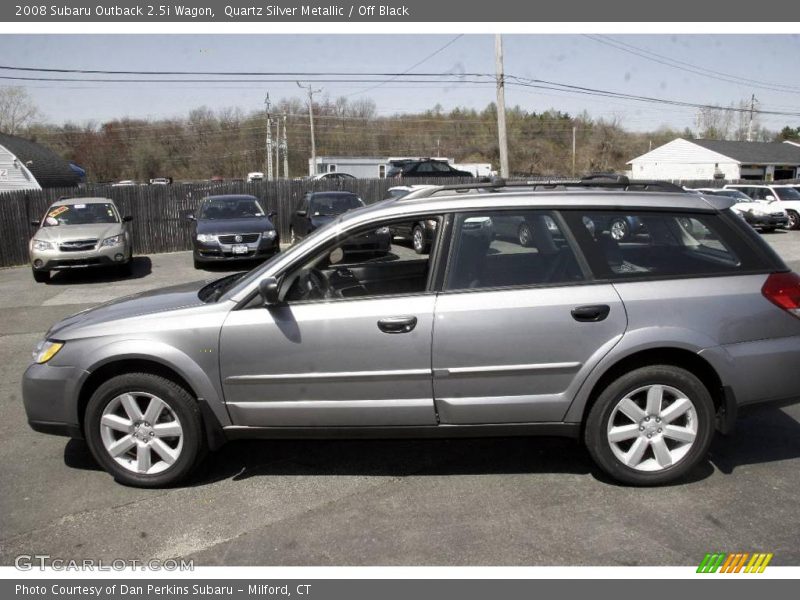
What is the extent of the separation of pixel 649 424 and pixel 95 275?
1315cm

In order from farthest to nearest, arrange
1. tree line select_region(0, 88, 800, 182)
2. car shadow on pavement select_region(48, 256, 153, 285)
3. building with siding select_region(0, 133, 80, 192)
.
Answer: tree line select_region(0, 88, 800, 182), building with siding select_region(0, 133, 80, 192), car shadow on pavement select_region(48, 256, 153, 285)

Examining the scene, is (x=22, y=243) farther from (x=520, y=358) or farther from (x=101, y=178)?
(x=101, y=178)

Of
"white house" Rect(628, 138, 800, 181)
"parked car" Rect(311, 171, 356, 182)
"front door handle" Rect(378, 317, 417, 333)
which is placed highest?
"white house" Rect(628, 138, 800, 181)

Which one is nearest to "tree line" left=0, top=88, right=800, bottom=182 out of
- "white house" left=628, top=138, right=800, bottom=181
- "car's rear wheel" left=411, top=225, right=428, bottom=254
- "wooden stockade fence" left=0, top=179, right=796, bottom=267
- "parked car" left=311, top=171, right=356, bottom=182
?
"white house" left=628, top=138, right=800, bottom=181

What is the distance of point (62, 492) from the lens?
13.0ft

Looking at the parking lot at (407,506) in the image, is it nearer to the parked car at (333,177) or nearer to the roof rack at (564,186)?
the roof rack at (564,186)

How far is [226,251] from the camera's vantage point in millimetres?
13469

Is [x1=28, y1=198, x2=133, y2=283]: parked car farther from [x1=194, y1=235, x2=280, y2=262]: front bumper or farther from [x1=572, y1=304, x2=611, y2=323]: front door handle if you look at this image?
[x1=572, y1=304, x2=611, y2=323]: front door handle

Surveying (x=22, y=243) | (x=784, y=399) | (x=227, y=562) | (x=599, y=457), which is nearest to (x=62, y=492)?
(x=227, y=562)

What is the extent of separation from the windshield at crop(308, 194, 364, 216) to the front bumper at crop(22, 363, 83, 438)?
11.9 m

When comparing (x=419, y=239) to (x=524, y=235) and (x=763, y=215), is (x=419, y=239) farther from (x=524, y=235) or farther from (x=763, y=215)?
(x=763, y=215)

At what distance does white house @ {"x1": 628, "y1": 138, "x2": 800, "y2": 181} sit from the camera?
4950 centimetres

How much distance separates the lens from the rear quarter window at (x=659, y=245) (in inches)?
151

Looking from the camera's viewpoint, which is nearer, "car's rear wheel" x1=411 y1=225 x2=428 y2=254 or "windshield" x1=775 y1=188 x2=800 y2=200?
"car's rear wheel" x1=411 y1=225 x2=428 y2=254
